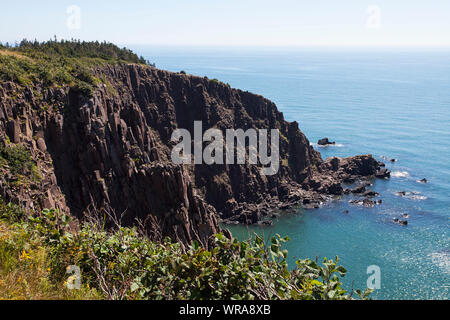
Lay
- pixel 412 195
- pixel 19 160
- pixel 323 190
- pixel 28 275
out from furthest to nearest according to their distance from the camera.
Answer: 1. pixel 323 190
2. pixel 412 195
3. pixel 19 160
4. pixel 28 275

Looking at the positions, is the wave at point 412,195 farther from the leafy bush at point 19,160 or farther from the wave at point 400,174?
the leafy bush at point 19,160

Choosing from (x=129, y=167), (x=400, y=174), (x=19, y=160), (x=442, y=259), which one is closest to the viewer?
(x=19, y=160)

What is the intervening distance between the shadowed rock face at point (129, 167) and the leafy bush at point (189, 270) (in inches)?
80.0

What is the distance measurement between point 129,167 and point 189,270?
51.7 m

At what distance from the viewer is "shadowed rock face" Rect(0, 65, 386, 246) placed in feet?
158

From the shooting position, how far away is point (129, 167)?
5909 centimetres

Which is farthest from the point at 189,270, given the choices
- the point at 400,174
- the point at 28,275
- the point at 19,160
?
the point at 400,174

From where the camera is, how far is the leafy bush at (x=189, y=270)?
357 inches

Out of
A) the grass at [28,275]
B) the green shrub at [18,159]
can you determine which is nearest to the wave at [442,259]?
the green shrub at [18,159]

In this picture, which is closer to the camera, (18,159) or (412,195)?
(18,159)

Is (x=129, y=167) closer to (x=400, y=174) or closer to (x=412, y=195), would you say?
(x=412, y=195)

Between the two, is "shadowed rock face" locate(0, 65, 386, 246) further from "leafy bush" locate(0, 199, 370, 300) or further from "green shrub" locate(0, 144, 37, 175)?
"leafy bush" locate(0, 199, 370, 300)
